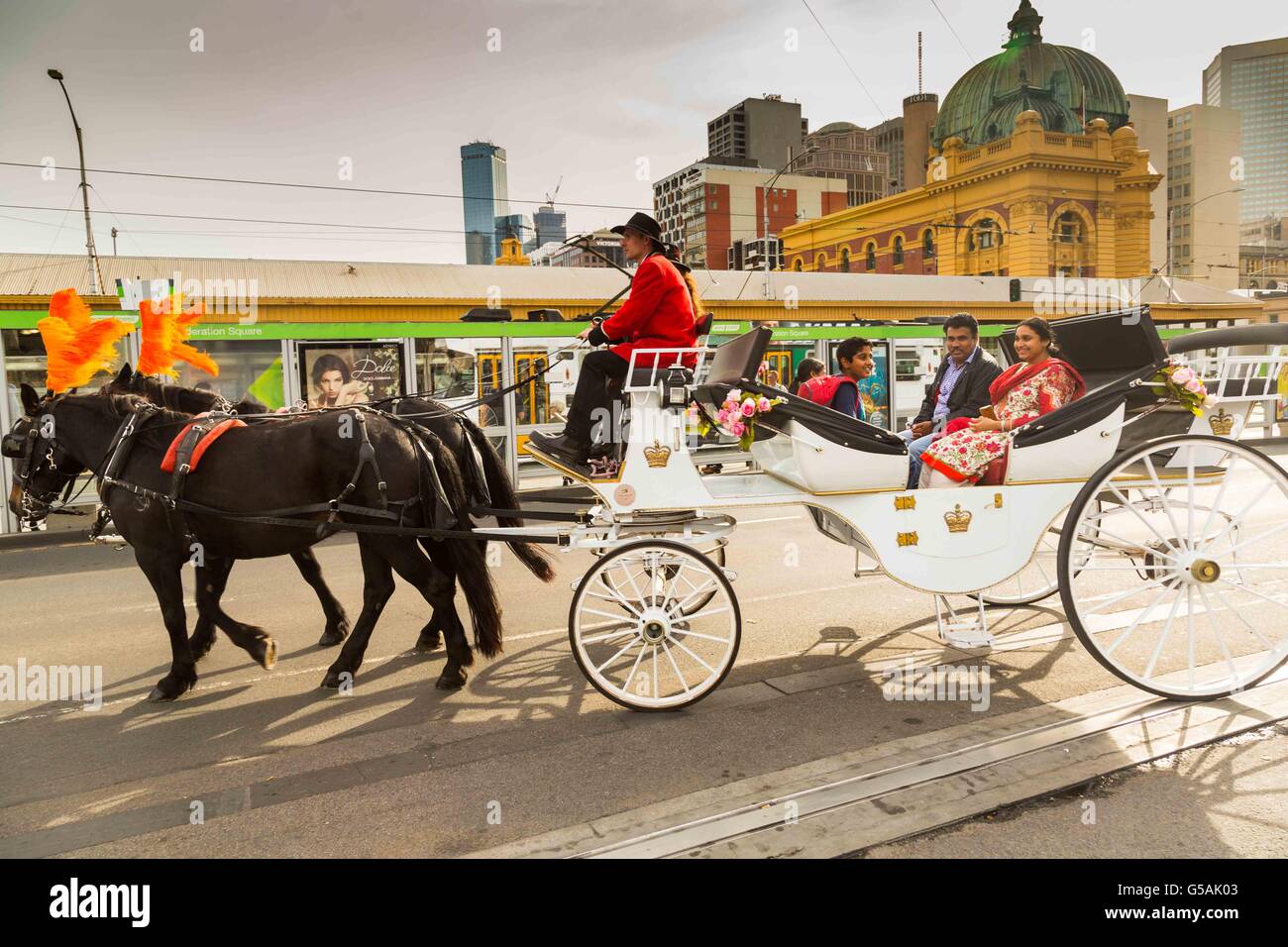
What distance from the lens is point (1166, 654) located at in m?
5.05

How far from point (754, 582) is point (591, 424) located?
2957mm

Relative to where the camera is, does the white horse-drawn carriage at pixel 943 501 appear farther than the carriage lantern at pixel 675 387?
No

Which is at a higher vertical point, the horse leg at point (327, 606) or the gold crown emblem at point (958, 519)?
the gold crown emblem at point (958, 519)

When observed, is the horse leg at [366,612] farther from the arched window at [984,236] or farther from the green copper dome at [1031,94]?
the green copper dome at [1031,94]

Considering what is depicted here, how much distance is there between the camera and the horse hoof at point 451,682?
4965 mm

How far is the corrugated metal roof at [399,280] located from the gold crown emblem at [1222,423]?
21.1 m

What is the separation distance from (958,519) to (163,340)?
16.1ft

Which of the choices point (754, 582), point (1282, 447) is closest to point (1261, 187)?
point (1282, 447)

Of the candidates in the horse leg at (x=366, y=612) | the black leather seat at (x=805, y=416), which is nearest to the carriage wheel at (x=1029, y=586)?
the black leather seat at (x=805, y=416)

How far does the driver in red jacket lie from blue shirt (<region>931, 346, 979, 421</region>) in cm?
226

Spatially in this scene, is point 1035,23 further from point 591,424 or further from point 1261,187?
point 1261,187

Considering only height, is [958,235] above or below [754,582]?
above

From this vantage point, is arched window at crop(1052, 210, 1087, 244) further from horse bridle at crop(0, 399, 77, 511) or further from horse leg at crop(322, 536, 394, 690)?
horse bridle at crop(0, 399, 77, 511)

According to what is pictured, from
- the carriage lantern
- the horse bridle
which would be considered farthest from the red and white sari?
the horse bridle
